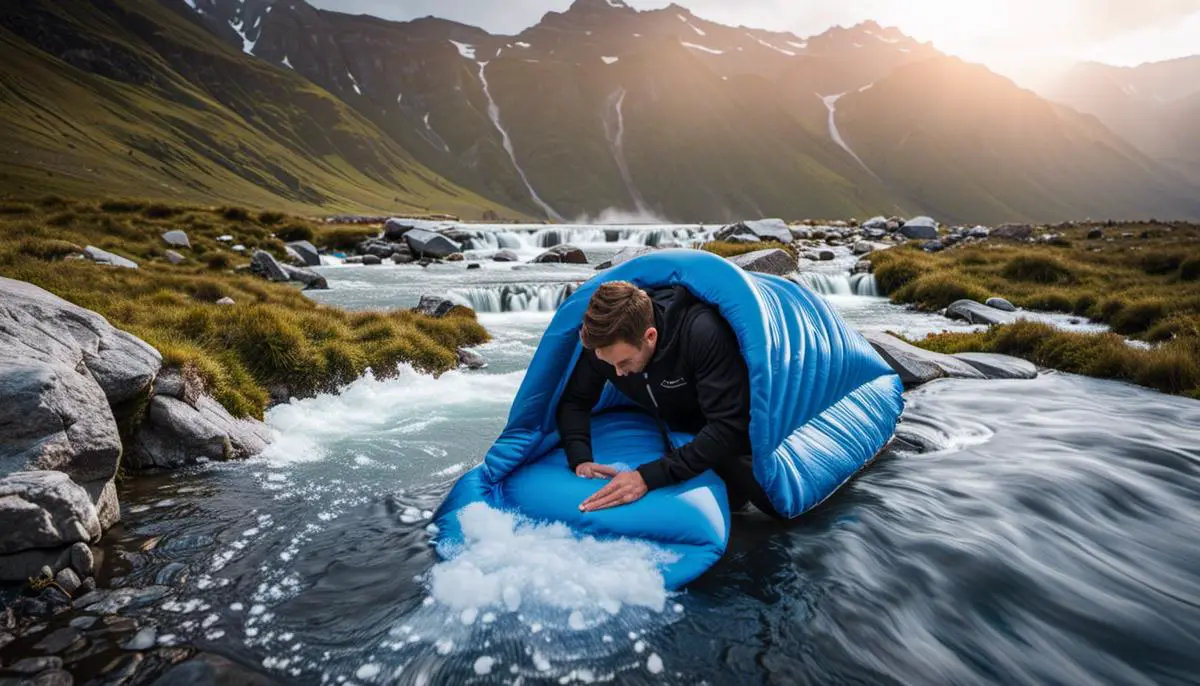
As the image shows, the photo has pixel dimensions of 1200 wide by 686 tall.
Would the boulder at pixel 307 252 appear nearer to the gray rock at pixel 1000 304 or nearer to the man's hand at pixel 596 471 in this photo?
the gray rock at pixel 1000 304

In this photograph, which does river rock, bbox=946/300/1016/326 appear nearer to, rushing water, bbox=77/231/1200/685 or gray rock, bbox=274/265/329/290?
rushing water, bbox=77/231/1200/685

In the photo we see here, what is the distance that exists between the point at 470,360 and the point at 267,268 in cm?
1659

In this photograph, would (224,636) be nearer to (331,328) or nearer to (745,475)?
(745,475)

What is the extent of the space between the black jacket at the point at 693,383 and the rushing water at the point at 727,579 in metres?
0.84

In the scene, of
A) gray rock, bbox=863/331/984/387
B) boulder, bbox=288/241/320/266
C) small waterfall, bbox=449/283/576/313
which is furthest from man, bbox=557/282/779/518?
boulder, bbox=288/241/320/266

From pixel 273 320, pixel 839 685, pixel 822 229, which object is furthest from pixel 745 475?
pixel 822 229

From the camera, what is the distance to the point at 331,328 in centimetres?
1159

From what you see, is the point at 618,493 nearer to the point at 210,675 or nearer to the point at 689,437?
the point at 689,437

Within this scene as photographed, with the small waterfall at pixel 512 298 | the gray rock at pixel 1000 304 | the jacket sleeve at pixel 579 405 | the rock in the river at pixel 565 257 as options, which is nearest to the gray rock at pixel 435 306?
the small waterfall at pixel 512 298

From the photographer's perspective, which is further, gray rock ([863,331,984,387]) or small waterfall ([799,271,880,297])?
small waterfall ([799,271,880,297])

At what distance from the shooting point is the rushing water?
13.4 feet

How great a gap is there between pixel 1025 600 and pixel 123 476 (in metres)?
8.49

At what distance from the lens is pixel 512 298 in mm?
23156

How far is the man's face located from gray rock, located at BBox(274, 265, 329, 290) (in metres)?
22.3
